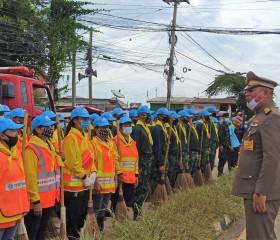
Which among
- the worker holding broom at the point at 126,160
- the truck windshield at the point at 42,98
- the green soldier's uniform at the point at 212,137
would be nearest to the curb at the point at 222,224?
the worker holding broom at the point at 126,160

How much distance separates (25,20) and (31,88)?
9.44 meters

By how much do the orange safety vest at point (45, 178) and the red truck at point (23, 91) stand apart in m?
3.76

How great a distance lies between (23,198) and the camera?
12.4 ft

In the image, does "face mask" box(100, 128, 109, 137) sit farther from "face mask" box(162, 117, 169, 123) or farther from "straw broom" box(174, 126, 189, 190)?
"straw broom" box(174, 126, 189, 190)

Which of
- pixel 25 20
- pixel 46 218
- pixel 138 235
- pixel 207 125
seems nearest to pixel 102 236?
pixel 138 235

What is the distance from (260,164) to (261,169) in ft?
0.32

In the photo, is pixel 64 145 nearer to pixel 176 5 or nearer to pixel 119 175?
pixel 119 175

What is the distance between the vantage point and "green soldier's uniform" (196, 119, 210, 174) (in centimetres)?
983

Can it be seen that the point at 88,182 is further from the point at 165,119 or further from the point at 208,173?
the point at 208,173

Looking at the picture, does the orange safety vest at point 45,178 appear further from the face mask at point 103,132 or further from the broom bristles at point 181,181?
the broom bristles at point 181,181

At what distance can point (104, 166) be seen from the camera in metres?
5.38

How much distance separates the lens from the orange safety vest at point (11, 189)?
11.8ft

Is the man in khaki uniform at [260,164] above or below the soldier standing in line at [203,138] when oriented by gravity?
above

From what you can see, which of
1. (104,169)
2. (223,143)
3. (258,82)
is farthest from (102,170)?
(223,143)
